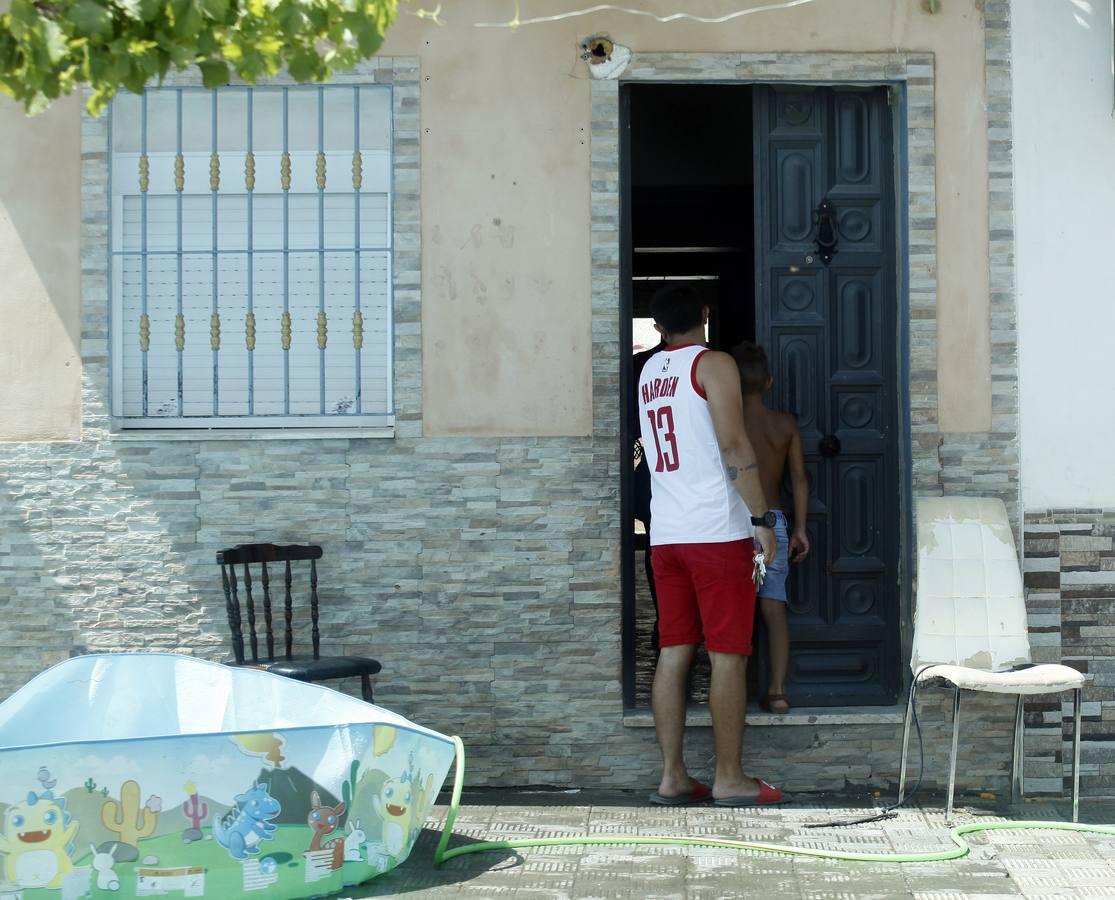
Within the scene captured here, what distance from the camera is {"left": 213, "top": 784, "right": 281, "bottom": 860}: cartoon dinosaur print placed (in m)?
4.73

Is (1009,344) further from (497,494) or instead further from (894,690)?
(497,494)

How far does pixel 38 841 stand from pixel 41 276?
284 centimetres

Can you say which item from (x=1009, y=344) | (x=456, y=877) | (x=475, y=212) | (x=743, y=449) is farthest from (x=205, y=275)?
(x=1009, y=344)

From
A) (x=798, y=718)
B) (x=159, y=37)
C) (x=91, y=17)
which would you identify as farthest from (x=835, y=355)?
(x=91, y=17)

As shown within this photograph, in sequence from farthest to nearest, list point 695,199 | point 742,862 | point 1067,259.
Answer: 1. point 695,199
2. point 1067,259
3. point 742,862

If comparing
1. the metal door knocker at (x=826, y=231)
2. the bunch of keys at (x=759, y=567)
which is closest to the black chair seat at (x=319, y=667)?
the bunch of keys at (x=759, y=567)

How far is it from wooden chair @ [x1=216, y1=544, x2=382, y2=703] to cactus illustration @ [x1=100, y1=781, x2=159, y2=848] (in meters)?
1.38

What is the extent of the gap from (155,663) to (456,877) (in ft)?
4.30

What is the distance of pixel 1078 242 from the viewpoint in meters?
6.52

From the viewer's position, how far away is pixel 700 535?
607 centimetres

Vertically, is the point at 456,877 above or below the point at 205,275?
below

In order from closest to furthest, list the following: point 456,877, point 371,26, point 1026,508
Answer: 1. point 371,26
2. point 456,877
3. point 1026,508

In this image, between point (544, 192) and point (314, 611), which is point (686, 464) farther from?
point (314, 611)

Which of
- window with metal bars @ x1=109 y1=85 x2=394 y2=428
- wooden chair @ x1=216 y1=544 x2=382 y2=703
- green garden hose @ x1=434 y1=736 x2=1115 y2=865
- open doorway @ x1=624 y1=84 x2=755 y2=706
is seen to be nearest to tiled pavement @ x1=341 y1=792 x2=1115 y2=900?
green garden hose @ x1=434 y1=736 x2=1115 y2=865
